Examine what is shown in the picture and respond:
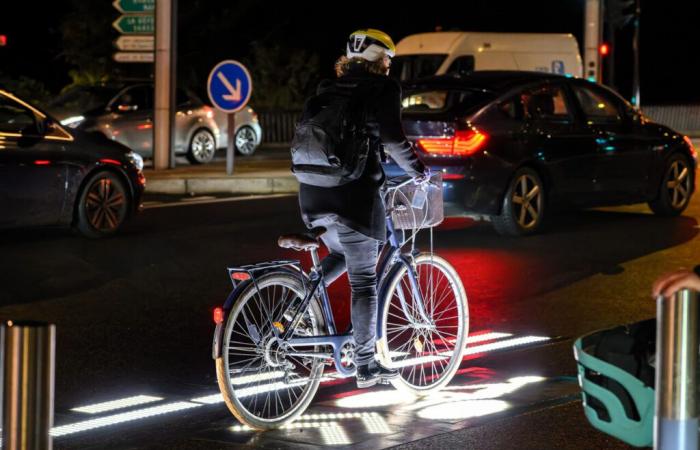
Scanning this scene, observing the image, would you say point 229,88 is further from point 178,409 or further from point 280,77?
point 280,77

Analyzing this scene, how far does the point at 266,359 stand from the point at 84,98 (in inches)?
677

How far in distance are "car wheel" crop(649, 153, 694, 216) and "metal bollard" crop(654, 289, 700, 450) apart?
34.4ft

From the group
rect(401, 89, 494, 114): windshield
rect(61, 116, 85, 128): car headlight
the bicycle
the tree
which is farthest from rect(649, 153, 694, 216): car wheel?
the tree

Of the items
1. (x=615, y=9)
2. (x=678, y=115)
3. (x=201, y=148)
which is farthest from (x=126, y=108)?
(x=678, y=115)

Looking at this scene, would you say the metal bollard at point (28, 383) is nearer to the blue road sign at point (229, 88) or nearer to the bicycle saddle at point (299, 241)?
the bicycle saddle at point (299, 241)

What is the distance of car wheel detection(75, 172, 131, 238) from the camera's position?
12148 millimetres

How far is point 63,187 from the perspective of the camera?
466 inches

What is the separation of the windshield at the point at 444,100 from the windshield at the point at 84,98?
9837mm

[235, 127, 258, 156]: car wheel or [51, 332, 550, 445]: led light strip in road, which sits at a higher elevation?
[235, 127, 258, 156]: car wheel

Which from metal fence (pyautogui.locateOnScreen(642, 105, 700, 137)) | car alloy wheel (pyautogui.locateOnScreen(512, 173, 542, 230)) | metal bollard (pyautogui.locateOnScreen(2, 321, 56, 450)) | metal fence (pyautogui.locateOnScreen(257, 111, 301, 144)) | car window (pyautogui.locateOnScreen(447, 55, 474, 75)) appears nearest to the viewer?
metal bollard (pyautogui.locateOnScreen(2, 321, 56, 450))

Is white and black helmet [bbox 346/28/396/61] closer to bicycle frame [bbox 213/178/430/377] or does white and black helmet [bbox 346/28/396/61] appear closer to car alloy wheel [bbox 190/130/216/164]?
bicycle frame [bbox 213/178/430/377]

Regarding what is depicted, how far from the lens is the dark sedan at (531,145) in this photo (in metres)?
12.3

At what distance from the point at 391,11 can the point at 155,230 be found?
34.8m

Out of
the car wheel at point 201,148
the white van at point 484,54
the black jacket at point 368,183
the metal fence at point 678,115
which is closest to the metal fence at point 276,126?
the white van at point 484,54
